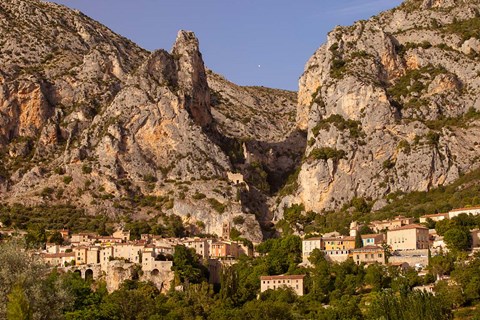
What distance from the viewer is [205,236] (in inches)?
5300

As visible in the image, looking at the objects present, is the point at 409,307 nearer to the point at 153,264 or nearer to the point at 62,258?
the point at 153,264

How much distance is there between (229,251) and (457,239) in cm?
3087

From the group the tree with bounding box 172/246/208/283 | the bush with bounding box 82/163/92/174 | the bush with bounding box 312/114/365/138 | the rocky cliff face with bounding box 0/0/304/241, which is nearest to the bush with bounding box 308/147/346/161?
the bush with bounding box 312/114/365/138

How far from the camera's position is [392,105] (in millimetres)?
149250

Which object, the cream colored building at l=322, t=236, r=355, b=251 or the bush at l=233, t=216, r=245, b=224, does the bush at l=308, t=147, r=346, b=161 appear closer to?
the bush at l=233, t=216, r=245, b=224

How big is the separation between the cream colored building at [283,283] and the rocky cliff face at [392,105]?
3834 centimetres

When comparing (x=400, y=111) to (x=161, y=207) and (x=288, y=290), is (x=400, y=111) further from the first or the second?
(x=288, y=290)

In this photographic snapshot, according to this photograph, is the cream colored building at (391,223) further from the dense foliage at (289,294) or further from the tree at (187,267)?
the tree at (187,267)

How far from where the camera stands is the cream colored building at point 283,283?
102438 millimetres

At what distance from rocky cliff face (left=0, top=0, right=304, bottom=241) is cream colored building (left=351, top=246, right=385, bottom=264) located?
1055 inches

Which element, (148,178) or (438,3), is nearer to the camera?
(148,178)

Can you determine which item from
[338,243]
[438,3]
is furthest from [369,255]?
[438,3]

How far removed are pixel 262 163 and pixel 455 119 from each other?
36186mm

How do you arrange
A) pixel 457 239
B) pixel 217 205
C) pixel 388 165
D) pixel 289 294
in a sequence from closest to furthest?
1. pixel 289 294
2. pixel 457 239
3. pixel 217 205
4. pixel 388 165
